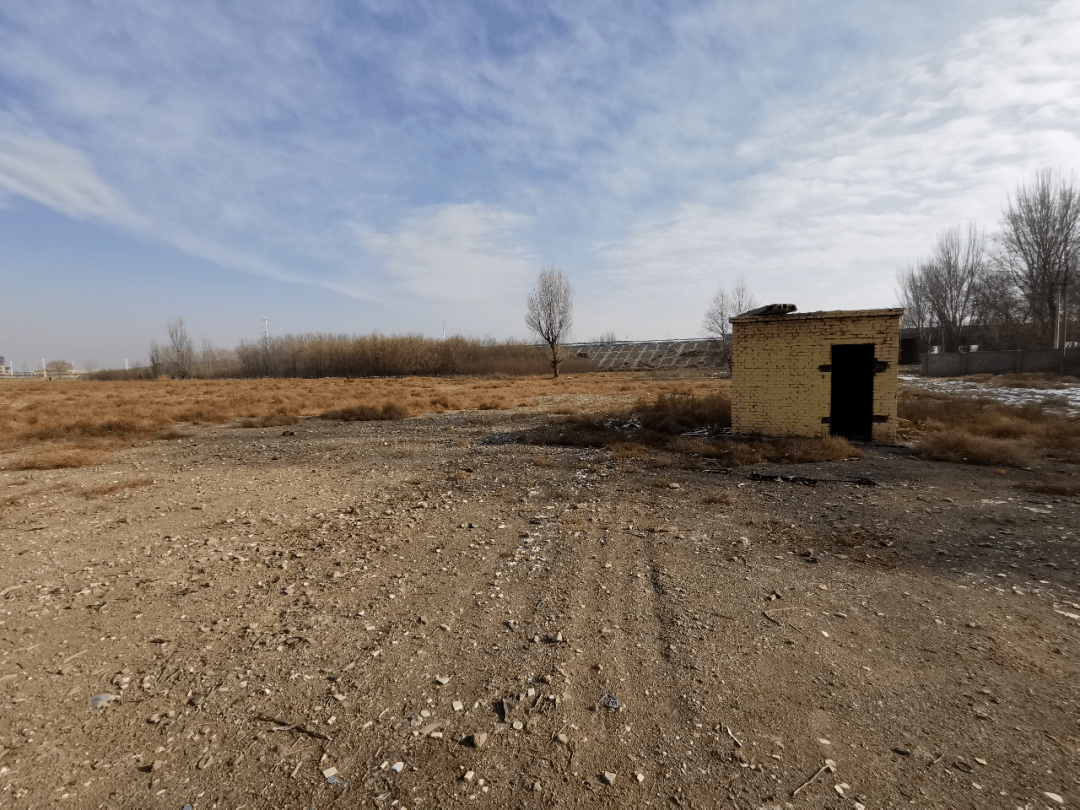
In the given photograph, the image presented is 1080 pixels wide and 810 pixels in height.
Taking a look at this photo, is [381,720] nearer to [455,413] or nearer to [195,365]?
[455,413]

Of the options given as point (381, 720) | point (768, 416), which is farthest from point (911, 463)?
point (381, 720)

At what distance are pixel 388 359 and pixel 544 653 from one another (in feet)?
210

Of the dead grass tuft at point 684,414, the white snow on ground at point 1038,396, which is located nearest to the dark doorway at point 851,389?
the dead grass tuft at point 684,414

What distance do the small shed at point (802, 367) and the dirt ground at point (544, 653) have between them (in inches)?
172

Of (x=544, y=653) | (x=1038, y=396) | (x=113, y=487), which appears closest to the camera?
(x=544, y=653)

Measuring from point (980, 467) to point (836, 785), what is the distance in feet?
30.7

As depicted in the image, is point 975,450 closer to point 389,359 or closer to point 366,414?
point 366,414

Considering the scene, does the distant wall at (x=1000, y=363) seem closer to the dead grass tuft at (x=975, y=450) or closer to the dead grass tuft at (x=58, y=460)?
the dead grass tuft at (x=975, y=450)

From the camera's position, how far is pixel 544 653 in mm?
3496

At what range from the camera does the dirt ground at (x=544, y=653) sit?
245 centimetres

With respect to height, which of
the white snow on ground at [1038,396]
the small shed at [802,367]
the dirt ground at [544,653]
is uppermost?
the small shed at [802,367]

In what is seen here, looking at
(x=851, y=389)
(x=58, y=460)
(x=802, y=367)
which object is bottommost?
(x=58, y=460)

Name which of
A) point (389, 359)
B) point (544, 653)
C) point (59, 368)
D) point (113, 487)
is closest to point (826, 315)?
point (544, 653)

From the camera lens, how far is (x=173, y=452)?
12031 millimetres
